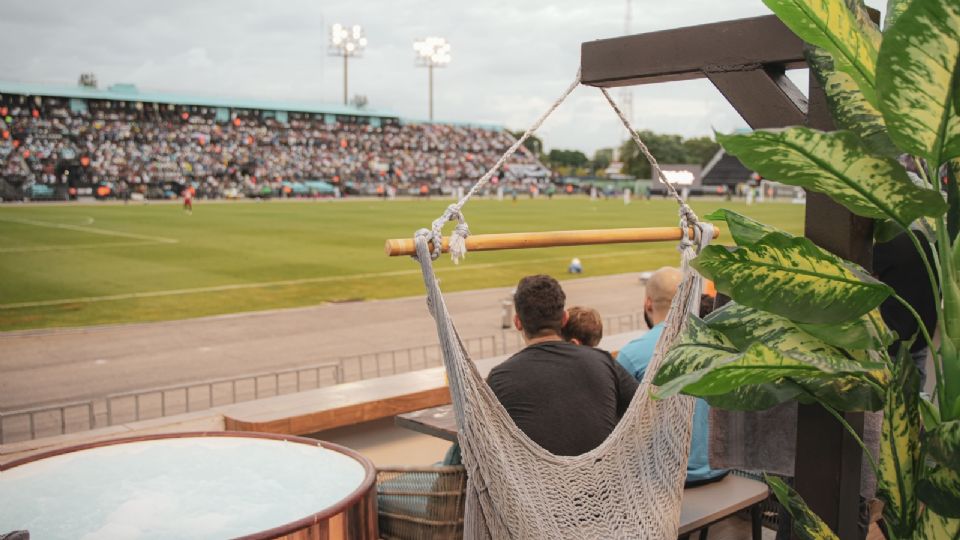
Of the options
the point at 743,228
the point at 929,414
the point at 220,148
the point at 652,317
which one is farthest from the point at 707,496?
the point at 220,148

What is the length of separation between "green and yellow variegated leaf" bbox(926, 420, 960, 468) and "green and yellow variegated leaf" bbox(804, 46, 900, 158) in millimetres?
508

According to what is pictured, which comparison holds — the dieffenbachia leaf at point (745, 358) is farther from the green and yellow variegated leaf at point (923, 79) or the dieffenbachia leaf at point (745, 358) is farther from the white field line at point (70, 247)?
the white field line at point (70, 247)

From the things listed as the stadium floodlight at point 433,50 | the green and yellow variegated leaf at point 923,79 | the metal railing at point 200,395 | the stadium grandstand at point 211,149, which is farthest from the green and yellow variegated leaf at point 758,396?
the stadium floodlight at point 433,50

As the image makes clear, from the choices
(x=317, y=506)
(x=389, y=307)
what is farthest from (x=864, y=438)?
(x=389, y=307)

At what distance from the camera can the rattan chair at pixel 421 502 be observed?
2.99 meters

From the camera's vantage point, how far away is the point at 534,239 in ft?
8.95

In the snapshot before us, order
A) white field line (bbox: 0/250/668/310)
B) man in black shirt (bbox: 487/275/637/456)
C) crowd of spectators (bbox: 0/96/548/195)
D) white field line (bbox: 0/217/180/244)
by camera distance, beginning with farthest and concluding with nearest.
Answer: crowd of spectators (bbox: 0/96/548/195) → white field line (bbox: 0/217/180/244) → white field line (bbox: 0/250/668/310) → man in black shirt (bbox: 487/275/637/456)

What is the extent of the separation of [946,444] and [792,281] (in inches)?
14.0

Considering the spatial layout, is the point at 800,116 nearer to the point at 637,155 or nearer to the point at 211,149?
the point at 211,149

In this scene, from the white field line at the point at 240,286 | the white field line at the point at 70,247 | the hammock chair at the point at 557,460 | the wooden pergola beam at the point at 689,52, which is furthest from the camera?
the white field line at the point at 70,247

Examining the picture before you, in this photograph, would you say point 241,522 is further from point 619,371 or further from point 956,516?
point 956,516

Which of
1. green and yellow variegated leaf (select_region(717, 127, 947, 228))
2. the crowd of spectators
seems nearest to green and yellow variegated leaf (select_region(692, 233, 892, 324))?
green and yellow variegated leaf (select_region(717, 127, 947, 228))

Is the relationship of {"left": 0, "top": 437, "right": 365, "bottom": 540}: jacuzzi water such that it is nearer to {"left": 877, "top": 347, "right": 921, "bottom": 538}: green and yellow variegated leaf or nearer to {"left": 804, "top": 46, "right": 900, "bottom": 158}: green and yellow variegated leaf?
{"left": 877, "top": 347, "right": 921, "bottom": 538}: green and yellow variegated leaf

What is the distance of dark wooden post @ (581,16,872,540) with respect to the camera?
2.04 meters
